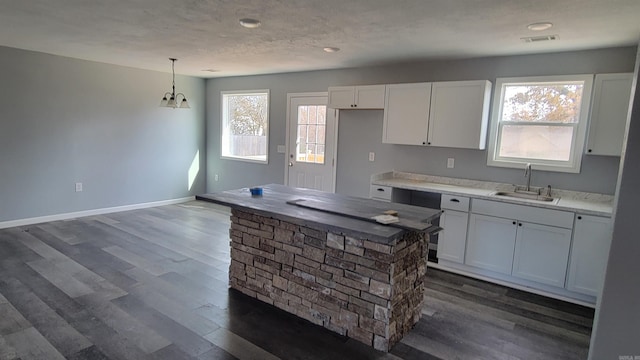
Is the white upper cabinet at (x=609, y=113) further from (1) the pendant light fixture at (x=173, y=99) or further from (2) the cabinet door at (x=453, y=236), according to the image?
(1) the pendant light fixture at (x=173, y=99)

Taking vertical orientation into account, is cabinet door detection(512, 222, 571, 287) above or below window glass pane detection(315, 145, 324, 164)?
below

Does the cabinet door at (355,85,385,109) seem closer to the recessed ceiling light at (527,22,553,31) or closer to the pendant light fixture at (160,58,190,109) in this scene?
the recessed ceiling light at (527,22,553,31)

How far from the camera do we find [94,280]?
3375 mm

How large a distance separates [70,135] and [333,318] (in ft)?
15.9

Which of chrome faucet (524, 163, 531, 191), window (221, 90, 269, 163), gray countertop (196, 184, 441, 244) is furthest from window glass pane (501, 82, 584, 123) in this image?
window (221, 90, 269, 163)

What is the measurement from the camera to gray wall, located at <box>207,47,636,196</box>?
11.9 ft

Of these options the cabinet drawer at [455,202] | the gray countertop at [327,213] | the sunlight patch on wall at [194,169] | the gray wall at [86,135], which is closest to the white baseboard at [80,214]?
the gray wall at [86,135]

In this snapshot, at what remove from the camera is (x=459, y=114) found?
159 inches

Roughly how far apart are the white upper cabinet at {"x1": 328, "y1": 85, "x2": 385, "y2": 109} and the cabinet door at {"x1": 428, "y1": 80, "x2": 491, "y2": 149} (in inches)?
27.6

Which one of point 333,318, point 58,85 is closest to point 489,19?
point 333,318

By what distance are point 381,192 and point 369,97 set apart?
48.5 inches

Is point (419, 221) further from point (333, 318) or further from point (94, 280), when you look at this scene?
point (94, 280)

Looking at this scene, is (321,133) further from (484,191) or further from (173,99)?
(484,191)

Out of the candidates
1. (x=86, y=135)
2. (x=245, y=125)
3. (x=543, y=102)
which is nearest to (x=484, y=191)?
(x=543, y=102)
